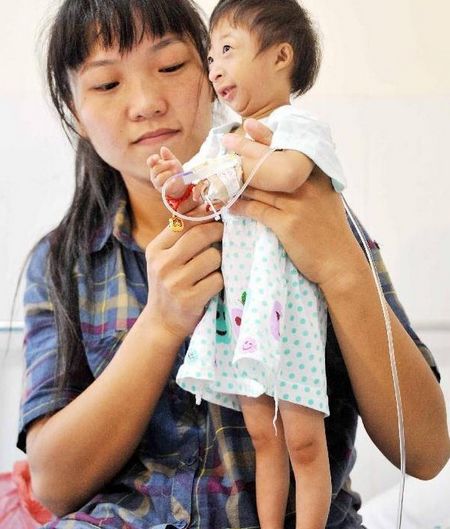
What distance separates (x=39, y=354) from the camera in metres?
1.23

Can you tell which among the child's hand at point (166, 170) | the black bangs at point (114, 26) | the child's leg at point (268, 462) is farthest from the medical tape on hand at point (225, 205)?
the black bangs at point (114, 26)

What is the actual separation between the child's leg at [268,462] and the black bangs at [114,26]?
21.2 inches

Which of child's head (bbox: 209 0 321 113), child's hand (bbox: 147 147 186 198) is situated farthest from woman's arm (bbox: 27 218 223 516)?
child's head (bbox: 209 0 321 113)

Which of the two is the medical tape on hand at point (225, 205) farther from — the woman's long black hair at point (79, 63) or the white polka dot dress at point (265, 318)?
the woman's long black hair at point (79, 63)

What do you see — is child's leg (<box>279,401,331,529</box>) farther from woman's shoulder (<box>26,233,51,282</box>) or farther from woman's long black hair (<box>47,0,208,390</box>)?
woman's shoulder (<box>26,233,51,282</box>)

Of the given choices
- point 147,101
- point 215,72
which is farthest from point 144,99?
point 215,72

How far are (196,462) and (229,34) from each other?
0.56 m

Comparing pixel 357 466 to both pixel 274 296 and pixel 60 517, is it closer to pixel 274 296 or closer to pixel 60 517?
pixel 60 517

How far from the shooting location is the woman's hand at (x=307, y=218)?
903mm

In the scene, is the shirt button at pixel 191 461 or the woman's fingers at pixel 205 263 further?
the shirt button at pixel 191 461

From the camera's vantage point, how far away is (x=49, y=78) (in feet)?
4.25

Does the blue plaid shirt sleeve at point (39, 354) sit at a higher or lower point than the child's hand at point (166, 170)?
lower

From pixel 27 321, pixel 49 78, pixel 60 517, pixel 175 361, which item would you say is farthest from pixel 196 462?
pixel 49 78

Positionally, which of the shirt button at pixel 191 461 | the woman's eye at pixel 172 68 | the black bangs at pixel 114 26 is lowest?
the shirt button at pixel 191 461
